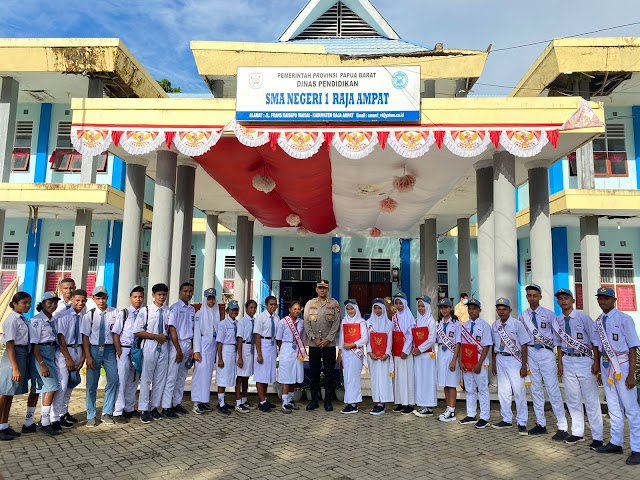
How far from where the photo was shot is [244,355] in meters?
6.50

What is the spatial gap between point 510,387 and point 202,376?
4.06m

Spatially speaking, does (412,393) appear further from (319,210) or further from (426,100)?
(319,210)

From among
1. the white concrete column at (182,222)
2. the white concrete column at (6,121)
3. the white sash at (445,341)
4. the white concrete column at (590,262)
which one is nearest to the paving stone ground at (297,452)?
the white sash at (445,341)

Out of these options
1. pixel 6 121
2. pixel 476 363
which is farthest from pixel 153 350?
pixel 6 121

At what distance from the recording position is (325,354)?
6.48m

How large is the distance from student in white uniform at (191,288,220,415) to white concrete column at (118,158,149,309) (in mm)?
1763

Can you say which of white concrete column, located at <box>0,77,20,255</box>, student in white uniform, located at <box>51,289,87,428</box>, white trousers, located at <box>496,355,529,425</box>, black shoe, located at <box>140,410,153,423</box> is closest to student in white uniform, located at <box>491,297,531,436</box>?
white trousers, located at <box>496,355,529,425</box>

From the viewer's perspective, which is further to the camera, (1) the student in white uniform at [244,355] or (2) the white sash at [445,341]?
(1) the student in white uniform at [244,355]

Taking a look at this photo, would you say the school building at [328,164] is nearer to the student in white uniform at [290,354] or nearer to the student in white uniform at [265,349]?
the student in white uniform at [265,349]

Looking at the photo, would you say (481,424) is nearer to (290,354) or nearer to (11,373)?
(290,354)

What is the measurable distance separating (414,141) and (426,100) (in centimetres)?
69

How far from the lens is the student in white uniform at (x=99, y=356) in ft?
17.9

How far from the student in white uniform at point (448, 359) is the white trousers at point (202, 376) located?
10.5 feet

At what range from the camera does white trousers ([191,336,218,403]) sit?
244 inches
